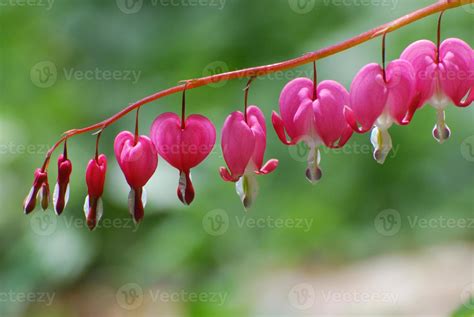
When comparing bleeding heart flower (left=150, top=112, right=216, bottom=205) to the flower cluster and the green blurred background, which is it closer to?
the flower cluster

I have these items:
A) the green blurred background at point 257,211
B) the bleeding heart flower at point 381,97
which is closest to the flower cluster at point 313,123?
the bleeding heart flower at point 381,97

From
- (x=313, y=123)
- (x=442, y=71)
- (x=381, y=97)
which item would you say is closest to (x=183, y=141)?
(x=313, y=123)

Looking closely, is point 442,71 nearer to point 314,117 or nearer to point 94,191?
point 314,117

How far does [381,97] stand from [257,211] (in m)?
3.18

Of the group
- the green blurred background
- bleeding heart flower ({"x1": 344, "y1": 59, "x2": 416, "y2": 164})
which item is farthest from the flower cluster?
the green blurred background

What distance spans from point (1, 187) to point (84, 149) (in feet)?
1.77

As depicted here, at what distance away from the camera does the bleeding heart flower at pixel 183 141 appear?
1345 mm

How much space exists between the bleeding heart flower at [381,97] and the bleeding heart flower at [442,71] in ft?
0.08

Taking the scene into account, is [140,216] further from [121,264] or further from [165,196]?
[121,264]

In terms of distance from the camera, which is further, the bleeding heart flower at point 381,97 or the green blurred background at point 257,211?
the green blurred background at point 257,211

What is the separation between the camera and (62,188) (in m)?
1.37

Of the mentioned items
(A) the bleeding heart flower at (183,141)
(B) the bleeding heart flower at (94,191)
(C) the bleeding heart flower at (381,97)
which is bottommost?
(B) the bleeding heart flower at (94,191)

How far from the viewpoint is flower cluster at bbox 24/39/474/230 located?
1.30 metres

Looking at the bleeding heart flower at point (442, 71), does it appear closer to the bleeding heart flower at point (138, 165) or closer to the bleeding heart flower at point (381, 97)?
the bleeding heart flower at point (381, 97)
